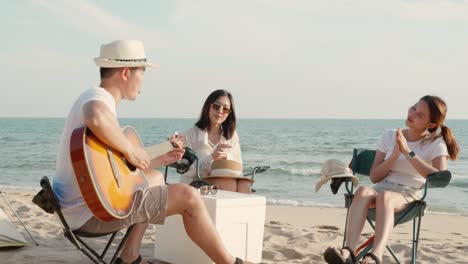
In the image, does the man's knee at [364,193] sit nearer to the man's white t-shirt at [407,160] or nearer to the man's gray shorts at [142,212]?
the man's white t-shirt at [407,160]

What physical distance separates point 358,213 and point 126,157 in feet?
4.91

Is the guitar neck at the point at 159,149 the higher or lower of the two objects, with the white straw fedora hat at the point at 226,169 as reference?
higher

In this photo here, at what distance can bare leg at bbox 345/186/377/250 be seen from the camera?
3510 mm

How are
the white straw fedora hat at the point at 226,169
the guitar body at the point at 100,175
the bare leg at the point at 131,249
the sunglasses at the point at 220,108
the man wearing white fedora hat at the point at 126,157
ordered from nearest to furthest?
1. the guitar body at the point at 100,175
2. the man wearing white fedora hat at the point at 126,157
3. the bare leg at the point at 131,249
4. the white straw fedora hat at the point at 226,169
5. the sunglasses at the point at 220,108

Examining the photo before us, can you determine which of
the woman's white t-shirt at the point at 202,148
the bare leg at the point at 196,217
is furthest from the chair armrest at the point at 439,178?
the bare leg at the point at 196,217

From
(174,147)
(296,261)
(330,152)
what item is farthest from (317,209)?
(330,152)

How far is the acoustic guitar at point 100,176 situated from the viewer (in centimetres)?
244

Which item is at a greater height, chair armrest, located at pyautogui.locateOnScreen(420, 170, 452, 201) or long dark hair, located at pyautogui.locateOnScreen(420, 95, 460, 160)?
long dark hair, located at pyautogui.locateOnScreen(420, 95, 460, 160)

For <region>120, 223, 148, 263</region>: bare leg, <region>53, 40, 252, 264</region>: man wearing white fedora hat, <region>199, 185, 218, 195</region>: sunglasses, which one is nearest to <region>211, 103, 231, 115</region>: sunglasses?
<region>199, 185, 218, 195</region>: sunglasses

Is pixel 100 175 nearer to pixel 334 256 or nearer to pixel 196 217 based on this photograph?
pixel 196 217

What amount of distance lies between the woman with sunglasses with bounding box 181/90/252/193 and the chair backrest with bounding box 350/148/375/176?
2.29 ft

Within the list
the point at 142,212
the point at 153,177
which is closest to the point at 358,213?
the point at 153,177

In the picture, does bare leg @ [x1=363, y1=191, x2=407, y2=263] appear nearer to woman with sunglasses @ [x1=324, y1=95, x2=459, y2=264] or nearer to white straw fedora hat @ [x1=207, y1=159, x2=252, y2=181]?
woman with sunglasses @ [x1=324, y1=95, x2=459, y2=264]

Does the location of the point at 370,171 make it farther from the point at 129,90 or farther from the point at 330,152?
the point at 330,152
